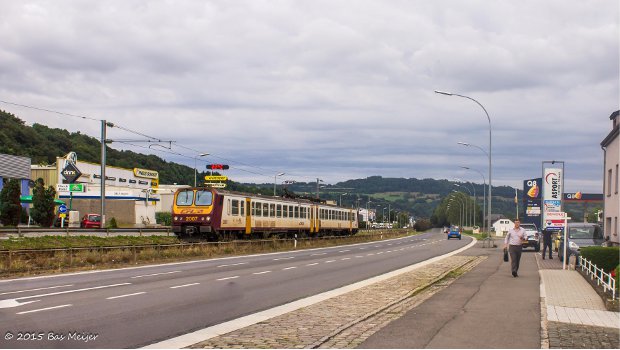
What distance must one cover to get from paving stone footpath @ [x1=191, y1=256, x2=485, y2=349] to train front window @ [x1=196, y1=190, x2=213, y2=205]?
67.7 ft

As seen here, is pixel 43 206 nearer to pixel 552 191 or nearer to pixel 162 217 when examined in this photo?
pixel 162 217

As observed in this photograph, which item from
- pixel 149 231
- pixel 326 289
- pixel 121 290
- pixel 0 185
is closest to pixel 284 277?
pixel 326 289

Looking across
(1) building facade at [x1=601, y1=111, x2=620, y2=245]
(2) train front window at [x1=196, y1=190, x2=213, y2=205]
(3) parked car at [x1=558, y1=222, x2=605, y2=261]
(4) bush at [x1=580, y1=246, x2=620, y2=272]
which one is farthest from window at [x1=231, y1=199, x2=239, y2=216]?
(4) bush at [x1=580, y1=246, x2=620, y2=272]

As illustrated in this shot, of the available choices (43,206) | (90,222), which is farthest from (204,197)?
(43,206)

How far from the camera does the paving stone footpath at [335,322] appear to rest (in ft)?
29.9

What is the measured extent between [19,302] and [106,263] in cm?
1282

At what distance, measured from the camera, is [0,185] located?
6738cm

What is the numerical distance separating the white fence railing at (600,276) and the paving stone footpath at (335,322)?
3.60 metres

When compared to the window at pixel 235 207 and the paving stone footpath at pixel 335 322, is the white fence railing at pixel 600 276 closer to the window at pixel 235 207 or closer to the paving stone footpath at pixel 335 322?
the paving stone footpath at pixel 335 322

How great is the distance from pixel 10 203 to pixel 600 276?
46451 mm

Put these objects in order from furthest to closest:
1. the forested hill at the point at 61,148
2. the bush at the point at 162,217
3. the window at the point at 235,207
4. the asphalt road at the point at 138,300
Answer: the forested hill at the point at 61,148, the bush at the point at 162,217, the window at the point at 235,207, the asphalt road at the point at 138,300

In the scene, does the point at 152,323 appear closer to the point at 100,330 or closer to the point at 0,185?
the point at 100,330

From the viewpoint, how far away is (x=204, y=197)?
37125 millimetres

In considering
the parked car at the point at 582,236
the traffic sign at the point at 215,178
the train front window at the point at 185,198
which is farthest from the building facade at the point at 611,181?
the traffic sign at the point at 215,178
